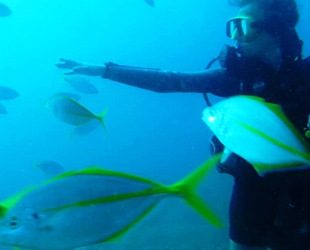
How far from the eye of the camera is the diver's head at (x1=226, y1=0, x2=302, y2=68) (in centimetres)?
262

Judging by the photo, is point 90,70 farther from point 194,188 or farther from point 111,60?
point 111,60

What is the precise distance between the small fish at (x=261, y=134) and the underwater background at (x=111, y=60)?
208 feet

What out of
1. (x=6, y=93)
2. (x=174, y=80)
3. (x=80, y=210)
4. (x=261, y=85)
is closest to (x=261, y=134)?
(x=80, y=210)

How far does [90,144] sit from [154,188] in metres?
78.6

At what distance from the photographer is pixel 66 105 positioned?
2.99m

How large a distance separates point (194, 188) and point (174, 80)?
6.93ft

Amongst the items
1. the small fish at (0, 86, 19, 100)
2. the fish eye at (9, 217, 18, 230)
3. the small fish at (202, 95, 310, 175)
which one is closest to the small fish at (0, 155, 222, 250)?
the fish eye at (9, 217, 18, 230)

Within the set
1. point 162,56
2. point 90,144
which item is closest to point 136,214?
point 90,144

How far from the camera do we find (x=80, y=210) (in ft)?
3.60

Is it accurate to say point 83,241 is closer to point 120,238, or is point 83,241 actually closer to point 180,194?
point 120,238

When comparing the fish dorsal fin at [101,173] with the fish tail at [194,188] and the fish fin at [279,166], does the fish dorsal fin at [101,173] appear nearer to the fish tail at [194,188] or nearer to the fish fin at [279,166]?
the fish tail at [194,188]

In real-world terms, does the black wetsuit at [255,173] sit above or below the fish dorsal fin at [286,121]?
below

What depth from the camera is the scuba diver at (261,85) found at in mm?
2293

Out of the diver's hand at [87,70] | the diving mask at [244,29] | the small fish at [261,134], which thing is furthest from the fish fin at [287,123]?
the diver's hand at [87,70]
